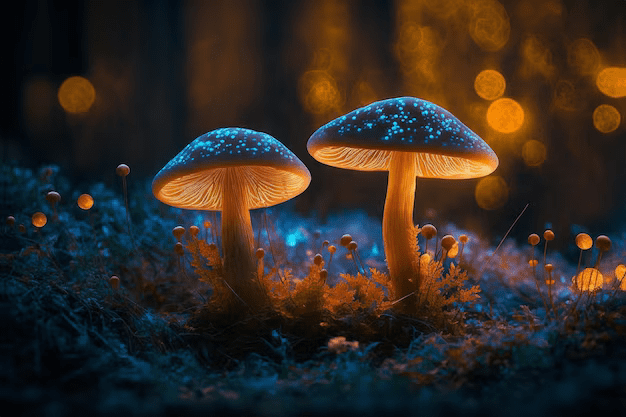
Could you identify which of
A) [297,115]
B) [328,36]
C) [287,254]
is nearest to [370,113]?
[287,254]

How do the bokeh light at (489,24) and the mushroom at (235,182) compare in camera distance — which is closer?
the mushroom at (235,182)

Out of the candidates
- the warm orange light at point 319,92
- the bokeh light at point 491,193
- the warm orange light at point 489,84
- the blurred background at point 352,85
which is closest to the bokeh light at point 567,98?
the blurred background at point 352,85

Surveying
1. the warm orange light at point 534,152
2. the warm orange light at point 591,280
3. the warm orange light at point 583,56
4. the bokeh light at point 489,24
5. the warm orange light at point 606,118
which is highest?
the bokeh light at point 489,24

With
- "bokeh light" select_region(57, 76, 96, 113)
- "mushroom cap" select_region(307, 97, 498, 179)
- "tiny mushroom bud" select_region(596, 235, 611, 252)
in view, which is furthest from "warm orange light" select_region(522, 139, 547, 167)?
"bokeh light" select_region(57, 76, 96, 113)

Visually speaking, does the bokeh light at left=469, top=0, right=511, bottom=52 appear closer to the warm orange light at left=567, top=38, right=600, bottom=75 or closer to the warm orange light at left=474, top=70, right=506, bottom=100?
the warm orange light at left=474, top=70, right=506, bottom=100

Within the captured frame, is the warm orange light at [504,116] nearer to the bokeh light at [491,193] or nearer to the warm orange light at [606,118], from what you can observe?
the bokeh light at [491,193]

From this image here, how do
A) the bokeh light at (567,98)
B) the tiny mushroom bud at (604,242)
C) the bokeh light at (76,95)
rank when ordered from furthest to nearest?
1. the bokeh light at (567,98)
2. the bokeh light at (76,95)
3. the tiny mushroom bud at (604,242)

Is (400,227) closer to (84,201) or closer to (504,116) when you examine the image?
(84,201)
